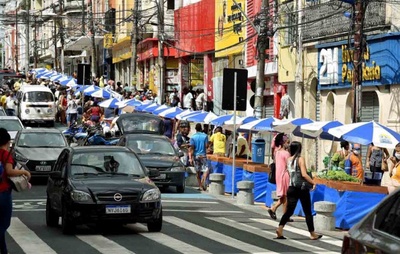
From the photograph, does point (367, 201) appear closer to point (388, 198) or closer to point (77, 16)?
point (388, 198)

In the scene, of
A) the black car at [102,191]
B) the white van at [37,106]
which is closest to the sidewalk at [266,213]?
the black car at [102,191]

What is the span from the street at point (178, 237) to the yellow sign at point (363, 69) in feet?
34.4

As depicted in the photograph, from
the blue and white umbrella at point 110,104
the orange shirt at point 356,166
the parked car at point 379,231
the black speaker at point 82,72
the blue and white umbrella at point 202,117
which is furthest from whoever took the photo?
the black speaker at point 82,72

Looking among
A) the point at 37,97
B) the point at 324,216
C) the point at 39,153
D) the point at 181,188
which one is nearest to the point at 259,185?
the point at 181,188

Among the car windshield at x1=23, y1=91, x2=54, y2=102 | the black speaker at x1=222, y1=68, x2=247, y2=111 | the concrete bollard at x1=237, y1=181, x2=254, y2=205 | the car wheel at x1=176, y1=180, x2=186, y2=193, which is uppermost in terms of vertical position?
the black speaker at x1=222, y1=68, x2=247, y2=111

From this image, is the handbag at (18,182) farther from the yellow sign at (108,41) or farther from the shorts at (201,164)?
the yellow sign at (108,41)

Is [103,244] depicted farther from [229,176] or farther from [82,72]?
[82,72]

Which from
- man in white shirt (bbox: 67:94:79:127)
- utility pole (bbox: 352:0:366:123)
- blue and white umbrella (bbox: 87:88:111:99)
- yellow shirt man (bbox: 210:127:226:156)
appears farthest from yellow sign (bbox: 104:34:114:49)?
utility pole (bbox: 352:0:366:123)

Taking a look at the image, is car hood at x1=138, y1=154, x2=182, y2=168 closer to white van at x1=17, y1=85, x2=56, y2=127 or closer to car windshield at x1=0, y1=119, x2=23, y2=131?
car windshield at x1=0, y1=119, x2=23, y2=131

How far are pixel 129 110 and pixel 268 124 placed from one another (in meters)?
16.6

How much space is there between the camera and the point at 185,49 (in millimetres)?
60688

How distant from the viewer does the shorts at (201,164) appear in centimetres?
2981

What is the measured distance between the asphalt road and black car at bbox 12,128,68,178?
6.27m

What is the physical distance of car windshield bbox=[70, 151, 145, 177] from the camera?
18281 mm
